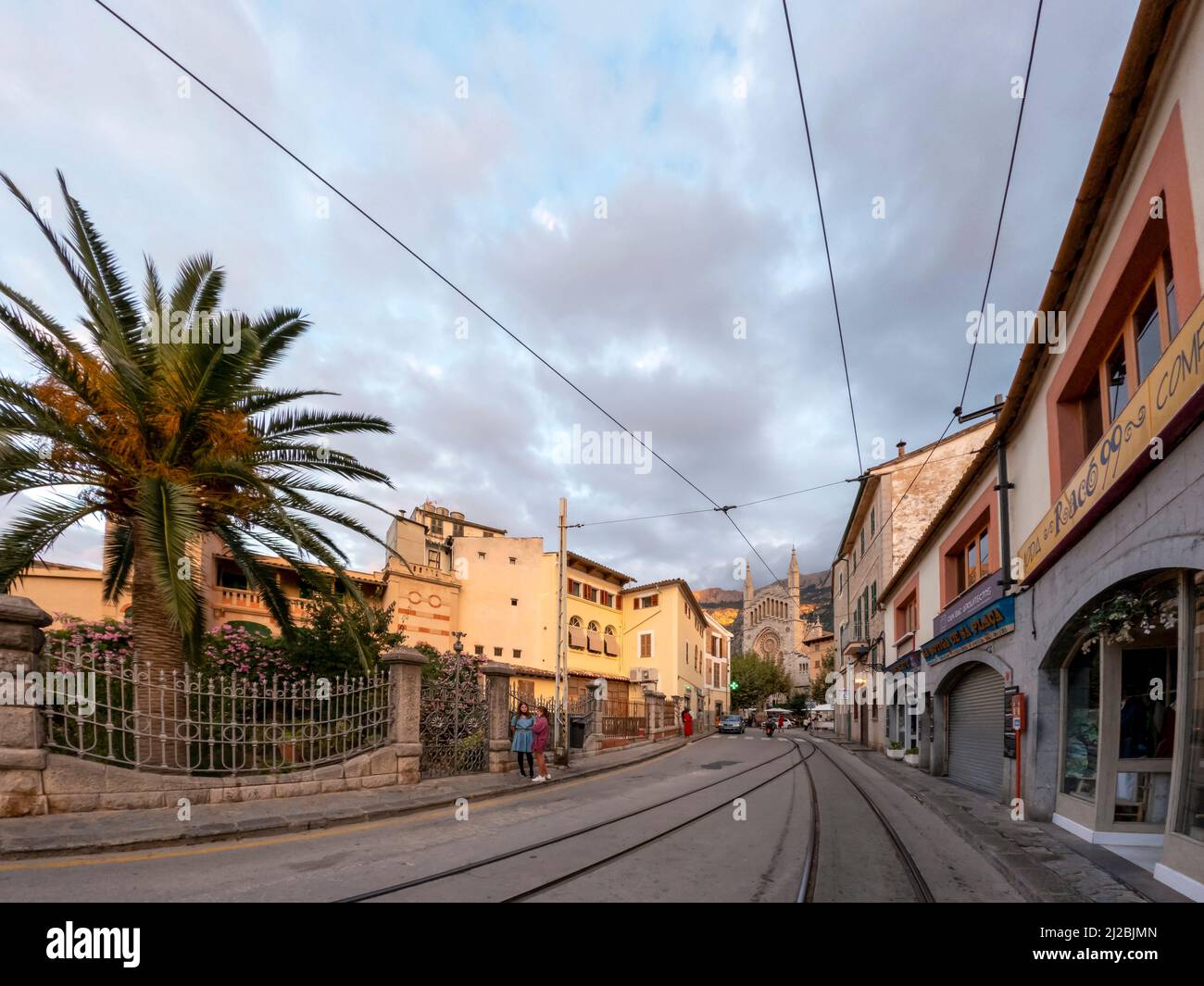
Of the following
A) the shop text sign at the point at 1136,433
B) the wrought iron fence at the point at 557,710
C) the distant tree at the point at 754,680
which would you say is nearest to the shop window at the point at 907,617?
the wrought iron fence at the point at 557,710

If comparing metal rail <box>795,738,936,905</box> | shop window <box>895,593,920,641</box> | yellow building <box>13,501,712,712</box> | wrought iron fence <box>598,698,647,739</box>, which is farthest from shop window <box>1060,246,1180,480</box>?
yellow building <box>13,501,712,712</box>

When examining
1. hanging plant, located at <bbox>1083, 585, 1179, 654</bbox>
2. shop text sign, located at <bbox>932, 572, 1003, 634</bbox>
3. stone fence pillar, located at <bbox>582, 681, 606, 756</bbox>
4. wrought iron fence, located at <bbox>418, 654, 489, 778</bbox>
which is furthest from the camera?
stone fence pillar, located at <bbox>582, 681, 606, 756</bbox>

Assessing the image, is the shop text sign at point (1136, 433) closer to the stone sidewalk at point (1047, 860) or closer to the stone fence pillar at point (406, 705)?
the stone sidewalk at point (1047, 860)

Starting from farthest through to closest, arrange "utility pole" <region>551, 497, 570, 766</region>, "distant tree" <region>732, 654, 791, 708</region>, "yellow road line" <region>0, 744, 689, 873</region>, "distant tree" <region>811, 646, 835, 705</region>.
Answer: "distant tree" <region>732, 654, 791, 708</region>
"distant tree" <region>811, 646, 835, 705</region>
"utility pole" <region>551, 497, 570, 766</region>
"yellow road line" <region>0, 744, 689, 873</region>

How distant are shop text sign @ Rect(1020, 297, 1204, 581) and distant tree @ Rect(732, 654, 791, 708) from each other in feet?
219

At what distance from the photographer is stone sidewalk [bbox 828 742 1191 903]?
21.1 feet

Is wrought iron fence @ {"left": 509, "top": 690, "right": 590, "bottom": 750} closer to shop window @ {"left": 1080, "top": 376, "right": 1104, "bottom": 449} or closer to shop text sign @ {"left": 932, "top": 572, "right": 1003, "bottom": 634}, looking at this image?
shop text sign @ {"left": 932, "top": 572, "right": 1003, "bottom": 634}

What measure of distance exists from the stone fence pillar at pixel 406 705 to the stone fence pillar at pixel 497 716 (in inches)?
126

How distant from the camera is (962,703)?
1747 cm

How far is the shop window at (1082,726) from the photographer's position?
9.62 meters

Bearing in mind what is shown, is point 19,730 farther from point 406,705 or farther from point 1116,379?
point 1116,379

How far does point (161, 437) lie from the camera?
33.1 ft

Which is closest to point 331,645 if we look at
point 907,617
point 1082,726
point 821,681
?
point 1082,726
